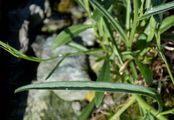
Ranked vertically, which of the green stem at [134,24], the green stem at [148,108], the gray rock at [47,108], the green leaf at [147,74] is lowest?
the green stem at [148,108]

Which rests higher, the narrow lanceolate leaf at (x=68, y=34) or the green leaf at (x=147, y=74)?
the narrow lanceolate leaf at (x=68, y=34)

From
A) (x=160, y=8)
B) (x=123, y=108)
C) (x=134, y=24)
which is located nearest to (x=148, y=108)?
(x=123, y=108)

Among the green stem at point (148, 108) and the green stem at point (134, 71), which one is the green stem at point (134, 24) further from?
the green stem at point (148, 108)

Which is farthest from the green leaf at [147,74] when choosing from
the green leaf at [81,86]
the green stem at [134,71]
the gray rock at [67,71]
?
the gray rock at [67,71]

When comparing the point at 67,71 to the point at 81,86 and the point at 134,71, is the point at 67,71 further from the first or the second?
the point at 81,86

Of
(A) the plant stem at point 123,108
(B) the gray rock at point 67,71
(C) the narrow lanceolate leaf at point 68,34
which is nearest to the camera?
(A) the plant stem at point 123,108

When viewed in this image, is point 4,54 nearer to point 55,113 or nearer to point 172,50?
point 55,113

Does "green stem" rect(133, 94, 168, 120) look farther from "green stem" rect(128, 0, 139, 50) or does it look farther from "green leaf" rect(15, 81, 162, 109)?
"green leaf" rect(15, 81, 162, 109)

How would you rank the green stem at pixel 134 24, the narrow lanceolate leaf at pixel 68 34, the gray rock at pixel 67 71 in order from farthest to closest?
the gray rock at pixel 67 71 → the narrow lanceolate leaf at pixel 68 34 → the green stem at pixel 134 24

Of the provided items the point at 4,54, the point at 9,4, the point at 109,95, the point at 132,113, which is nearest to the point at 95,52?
the point at 109,95

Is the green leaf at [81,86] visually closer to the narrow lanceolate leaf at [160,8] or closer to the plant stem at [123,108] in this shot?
the narrow lanceolate leaf at [160,8]

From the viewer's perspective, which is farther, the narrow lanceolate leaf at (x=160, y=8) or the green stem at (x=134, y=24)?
the green stem at (x=134, y=24)
